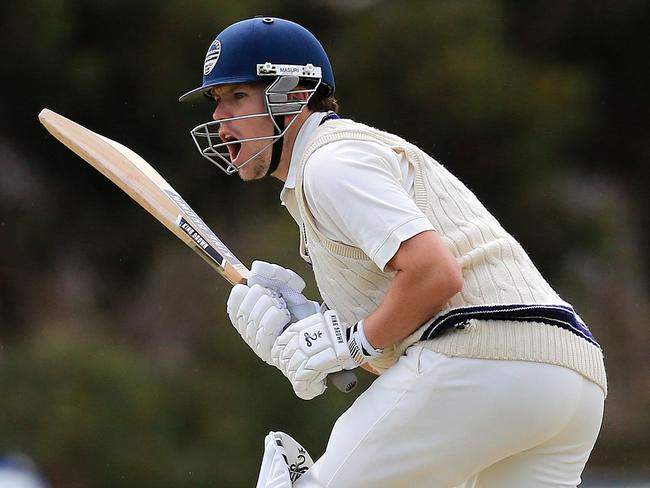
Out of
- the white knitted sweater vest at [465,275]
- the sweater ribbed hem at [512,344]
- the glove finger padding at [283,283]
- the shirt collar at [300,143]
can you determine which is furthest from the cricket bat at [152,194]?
the sweater ribbed hem at [512,344]

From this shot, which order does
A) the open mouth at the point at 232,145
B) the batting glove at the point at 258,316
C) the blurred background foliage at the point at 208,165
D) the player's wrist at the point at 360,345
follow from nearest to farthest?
the player's wrist at the point at 360,345, the batting glove at the point at 258,316, the open mouth at the point at 232,145, the blurred background foliage at the point at 208,165

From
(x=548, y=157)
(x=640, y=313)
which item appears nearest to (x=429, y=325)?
(x=548, y=157)

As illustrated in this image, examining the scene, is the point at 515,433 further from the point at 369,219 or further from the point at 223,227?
the point at 223,227

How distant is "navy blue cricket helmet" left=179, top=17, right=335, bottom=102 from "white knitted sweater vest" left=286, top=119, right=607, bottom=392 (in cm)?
25

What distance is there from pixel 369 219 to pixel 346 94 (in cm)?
658

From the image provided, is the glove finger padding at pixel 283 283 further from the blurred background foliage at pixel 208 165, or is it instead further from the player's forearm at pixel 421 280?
the blurred background foliage at pixel 208 165

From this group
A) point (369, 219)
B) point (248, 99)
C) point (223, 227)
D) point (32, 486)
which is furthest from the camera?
point (223, 227)

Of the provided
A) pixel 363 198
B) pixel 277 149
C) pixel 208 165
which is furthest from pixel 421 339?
pixel 208 165

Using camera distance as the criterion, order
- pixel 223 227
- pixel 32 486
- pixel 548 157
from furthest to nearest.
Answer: pixel 548 157
pixel 223 227
pixel 32 486

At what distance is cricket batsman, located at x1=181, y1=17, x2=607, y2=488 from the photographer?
2688 mm

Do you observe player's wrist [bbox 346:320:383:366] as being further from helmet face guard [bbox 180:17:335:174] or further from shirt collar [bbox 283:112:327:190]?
helmet face guard [bbox 180:17:335:174]

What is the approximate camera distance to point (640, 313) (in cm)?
1040

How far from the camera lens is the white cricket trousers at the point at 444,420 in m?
2.71

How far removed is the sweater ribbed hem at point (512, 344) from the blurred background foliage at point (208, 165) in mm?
5375
